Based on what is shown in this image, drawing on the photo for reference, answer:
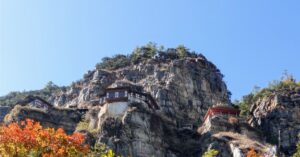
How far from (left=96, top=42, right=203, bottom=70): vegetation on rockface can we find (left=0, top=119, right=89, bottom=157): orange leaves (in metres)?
83.9

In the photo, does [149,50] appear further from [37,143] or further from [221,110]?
[37,143]

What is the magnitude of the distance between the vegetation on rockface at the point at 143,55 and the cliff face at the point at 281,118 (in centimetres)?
2892

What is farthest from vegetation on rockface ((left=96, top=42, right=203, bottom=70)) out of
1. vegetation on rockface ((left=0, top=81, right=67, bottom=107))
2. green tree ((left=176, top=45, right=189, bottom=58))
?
vegetation on rockface ((left=0, top=81, right=67, bottom=107))

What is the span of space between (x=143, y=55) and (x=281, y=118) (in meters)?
45.3

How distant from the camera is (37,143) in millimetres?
41594

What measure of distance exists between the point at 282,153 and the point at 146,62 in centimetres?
4325

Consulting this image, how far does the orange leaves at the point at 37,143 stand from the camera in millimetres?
41000

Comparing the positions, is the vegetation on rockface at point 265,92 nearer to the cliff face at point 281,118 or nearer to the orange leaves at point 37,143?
the cliff face at point 281,118

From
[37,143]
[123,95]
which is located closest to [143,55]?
[123,95]

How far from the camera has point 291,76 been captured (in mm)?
128375

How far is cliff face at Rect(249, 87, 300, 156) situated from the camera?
303ft

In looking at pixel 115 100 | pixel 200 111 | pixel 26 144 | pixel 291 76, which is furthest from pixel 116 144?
pixel 291 76

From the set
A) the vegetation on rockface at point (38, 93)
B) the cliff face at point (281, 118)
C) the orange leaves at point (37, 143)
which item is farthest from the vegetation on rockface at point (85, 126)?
the vegetation on rockface at point (38, 93)

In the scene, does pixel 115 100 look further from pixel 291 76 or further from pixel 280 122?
pixel 291 76
